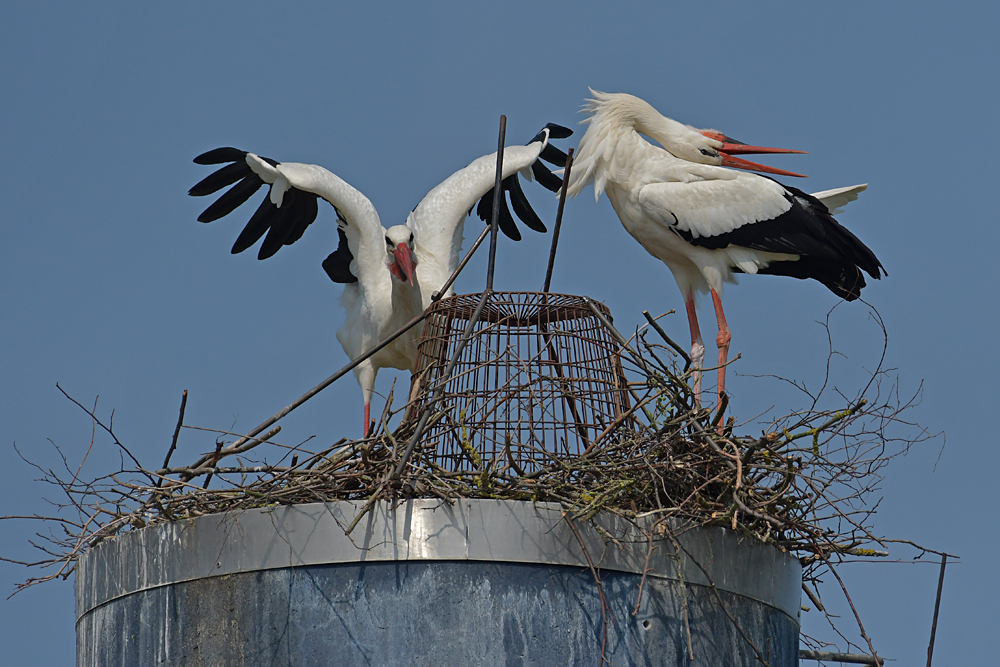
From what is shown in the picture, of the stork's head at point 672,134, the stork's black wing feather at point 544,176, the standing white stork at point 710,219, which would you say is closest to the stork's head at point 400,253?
the standing white stork at point 710,219

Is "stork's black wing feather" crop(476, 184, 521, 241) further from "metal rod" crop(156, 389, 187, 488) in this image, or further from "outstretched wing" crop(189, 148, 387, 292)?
"metal rod" crop(156, 389, 187, 488)

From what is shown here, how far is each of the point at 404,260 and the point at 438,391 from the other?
270 centimetres

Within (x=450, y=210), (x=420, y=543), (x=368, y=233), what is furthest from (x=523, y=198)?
(x=420, y=543)

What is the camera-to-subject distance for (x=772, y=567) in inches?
223

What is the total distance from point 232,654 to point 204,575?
35cm

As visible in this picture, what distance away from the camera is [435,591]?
5.05 m

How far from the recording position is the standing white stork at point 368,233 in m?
8.56

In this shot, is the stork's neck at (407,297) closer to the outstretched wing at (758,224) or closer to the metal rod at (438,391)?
the outstretched wing at (758,224)

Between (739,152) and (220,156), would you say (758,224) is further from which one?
(220,156)

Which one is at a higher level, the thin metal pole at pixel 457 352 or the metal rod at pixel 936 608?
the thin metal pole at pixel 457 352

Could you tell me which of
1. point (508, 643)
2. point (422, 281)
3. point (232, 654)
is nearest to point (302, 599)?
point (232, 654)

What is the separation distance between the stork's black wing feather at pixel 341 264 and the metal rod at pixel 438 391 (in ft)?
10.7

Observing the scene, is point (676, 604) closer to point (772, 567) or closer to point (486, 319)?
point (772, 567)

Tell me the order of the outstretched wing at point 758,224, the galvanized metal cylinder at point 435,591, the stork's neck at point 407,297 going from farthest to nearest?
the stork's neck at point 407,297
the outstretched wing at point 758,224
the galvanized metal cylinder at point 435,591
